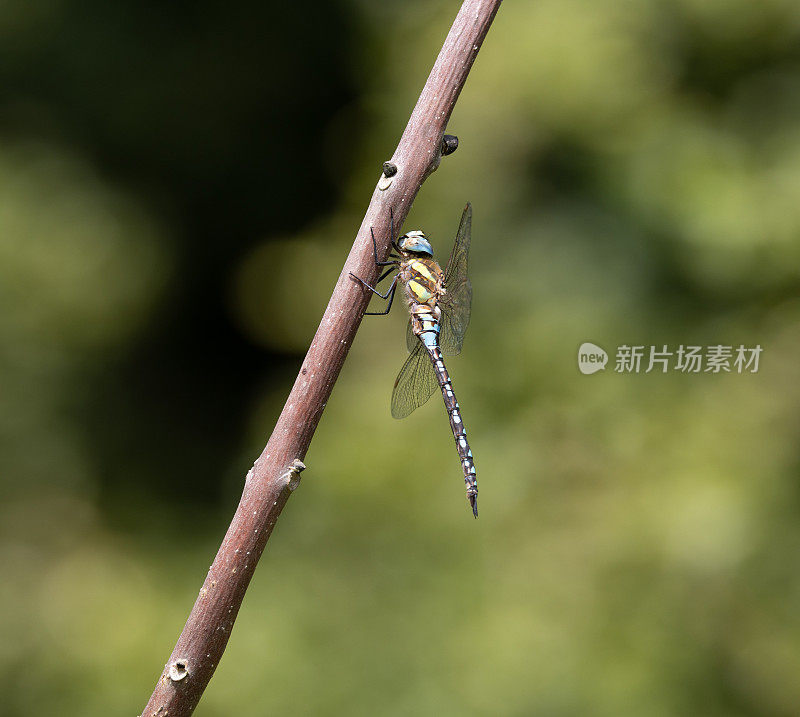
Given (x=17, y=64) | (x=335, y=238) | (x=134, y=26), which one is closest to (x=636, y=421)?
(x=335, y=238)

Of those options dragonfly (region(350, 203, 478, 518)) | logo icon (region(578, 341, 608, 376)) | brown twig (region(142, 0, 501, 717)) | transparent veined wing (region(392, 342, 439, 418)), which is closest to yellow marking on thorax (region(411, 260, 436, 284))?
dragonfly (region(350, 203, 478, 518))

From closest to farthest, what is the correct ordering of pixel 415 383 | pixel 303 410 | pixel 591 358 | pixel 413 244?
pixel 303 410 < pixel 413 244 < pixel 415 383 < pixel 591 358

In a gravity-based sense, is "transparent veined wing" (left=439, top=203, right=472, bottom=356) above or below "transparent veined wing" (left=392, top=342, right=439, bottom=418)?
above

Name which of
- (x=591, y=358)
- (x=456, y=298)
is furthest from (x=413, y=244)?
(x=591, y=358)

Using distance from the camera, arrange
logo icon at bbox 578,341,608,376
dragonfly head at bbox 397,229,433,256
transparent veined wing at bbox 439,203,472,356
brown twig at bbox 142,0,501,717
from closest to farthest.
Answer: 1. brown twig at bbox 142,0,501,717
2. dragonfly head at bbox 397,229,433,256
3. transparent veined wing at bbox 439,203,472,356
4. logo icon at bbox 578,341,608,376

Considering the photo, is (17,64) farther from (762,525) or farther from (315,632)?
(762,525)

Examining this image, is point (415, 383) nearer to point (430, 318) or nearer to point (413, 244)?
point (430, 318)

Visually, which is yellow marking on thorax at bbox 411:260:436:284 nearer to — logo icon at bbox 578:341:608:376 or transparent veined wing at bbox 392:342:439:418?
transparent veined wing at bbox 392:342:439:418
